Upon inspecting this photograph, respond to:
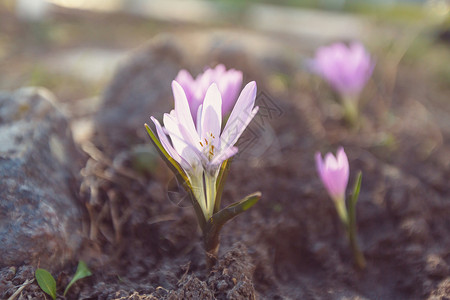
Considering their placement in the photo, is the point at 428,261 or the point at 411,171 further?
the point at 411,171

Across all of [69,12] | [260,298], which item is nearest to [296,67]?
[260,298]

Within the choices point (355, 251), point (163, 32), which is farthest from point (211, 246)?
point (163, 32)

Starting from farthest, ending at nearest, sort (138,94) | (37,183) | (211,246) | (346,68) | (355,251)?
(346,68), (138,94), (355,251), (37,183), (211,246)

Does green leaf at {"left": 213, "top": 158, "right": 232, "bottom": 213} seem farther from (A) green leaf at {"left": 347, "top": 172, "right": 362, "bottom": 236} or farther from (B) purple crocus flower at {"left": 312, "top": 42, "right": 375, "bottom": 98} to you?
(B) purple crocus flower at {"left": 312, "top": 42, "right": 375, "bottom": 98}

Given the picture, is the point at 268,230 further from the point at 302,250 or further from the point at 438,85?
the point at 438,85

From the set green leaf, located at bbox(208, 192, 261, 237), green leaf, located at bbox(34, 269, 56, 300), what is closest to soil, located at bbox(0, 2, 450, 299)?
green leaf, located at bbox(34, 269, 56, 300)

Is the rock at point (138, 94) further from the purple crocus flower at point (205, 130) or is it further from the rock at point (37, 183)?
the purple crocus flower at point (205, 130)

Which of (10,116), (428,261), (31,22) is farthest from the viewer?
(31,22)

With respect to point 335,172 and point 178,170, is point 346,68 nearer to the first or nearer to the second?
point 335,172
